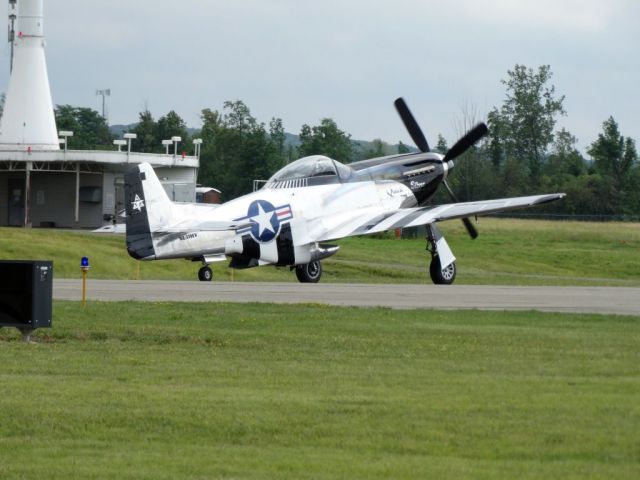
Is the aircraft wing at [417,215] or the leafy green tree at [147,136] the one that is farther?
the leafy green tree at [147,136]


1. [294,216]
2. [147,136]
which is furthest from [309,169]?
[147,136]

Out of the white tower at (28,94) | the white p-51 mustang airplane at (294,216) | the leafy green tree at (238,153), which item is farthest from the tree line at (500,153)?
the white p-51 mustang airplane at (294,216)

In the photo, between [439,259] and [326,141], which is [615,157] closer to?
[326,141]

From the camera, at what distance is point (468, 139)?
3872 centimetres

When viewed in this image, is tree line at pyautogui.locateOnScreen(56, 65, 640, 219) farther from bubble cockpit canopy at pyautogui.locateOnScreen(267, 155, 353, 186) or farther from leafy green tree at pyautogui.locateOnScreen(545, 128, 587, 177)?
bubble cockpit canopy at pyautogui.locateOnScreen(267, 155, 353, 186)

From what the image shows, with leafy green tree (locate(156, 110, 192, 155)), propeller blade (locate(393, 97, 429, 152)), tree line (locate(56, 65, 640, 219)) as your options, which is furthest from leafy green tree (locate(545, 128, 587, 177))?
propeller blade (locate(393, 97, 429, 152))

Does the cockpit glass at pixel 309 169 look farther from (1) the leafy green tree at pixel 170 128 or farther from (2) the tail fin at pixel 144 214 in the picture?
(1) the leafy green tree at pixel 170 128

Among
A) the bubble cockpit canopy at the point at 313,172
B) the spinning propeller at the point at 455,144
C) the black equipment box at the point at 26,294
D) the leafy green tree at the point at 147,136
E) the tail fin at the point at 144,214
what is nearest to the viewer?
the black equipment box at the point at 26,294

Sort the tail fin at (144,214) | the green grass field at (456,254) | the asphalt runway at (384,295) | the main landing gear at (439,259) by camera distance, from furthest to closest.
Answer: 1. the green grass field at (456,254)
2. the main landing gear at (439,259)
3. the tail fin at (144,214)
4. the asphalt runway at (384,295)

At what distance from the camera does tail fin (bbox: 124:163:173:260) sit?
31.7 metres

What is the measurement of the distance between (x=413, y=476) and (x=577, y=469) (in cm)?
130

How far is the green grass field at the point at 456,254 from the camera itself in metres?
50.4

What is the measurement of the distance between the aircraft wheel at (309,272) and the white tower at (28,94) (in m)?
43.5

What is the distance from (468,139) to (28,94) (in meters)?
43.3
